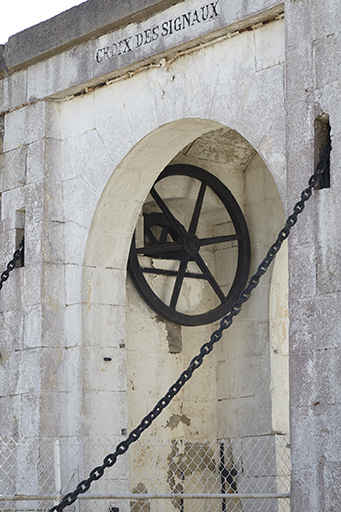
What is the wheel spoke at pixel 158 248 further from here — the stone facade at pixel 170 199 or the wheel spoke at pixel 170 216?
the stone facade at pixel 170 199

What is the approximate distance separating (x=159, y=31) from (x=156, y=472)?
388cm

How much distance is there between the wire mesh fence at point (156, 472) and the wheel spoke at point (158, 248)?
1.68 meters

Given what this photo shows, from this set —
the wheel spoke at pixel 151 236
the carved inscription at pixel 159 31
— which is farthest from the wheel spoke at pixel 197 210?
the carved inscription at pixel 159 31

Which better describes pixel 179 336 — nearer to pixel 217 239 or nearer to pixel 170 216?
pixel 217 239

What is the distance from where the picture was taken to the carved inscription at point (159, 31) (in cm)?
622

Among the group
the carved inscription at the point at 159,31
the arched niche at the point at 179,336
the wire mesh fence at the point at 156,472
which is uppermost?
the carved inscription at the point at 159,31

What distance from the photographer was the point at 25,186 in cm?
747

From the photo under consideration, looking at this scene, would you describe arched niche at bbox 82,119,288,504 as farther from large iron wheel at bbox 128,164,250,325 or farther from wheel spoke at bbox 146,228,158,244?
wheel spoke at bbox 146,228,158,244

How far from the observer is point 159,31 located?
6562mm

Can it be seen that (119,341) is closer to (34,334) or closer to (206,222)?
(34,334)

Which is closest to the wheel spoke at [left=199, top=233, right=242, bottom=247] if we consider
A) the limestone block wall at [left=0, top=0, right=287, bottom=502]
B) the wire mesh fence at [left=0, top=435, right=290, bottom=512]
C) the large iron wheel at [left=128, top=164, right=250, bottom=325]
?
the large iron wheel at [left=128, top=164, right=250, bottom=325]

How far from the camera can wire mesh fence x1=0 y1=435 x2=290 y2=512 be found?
675 cm

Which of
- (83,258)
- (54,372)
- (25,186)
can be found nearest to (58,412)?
(54,372)

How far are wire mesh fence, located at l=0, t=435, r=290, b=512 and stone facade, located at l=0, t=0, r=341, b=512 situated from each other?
13 centimetres
